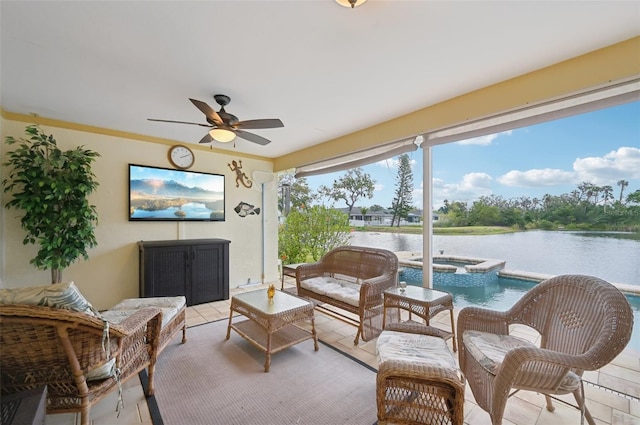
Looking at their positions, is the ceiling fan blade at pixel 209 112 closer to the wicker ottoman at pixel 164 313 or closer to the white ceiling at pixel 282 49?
the white ceiling at pixel 282 49

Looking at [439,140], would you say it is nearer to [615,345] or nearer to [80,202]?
[615,345]

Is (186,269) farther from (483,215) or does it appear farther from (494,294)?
(494,294)

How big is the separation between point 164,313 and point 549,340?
2.93 m

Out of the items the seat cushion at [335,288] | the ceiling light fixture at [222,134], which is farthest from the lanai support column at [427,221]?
the ceiling light fixture at [222,134]

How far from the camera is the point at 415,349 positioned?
66.7 inches

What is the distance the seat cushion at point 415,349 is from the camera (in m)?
1.55

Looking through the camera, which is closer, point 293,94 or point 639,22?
point 639,22

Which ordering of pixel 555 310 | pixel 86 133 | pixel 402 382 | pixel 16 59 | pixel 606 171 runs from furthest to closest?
pixel 86 133 → pixel 606 171 → pixel 16 59 → pixel 555 310 → pixel 402 382

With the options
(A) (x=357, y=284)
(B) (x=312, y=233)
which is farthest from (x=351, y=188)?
(A) (x=357, y=284)

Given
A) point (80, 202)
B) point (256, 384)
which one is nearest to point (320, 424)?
point (256, 384)

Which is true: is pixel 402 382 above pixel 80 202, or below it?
below

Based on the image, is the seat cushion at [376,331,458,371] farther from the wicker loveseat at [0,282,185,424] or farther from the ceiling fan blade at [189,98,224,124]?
the ceiling fan blade at [189,98,224,124]

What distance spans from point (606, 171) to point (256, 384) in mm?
3414

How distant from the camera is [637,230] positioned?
6.82 ft
